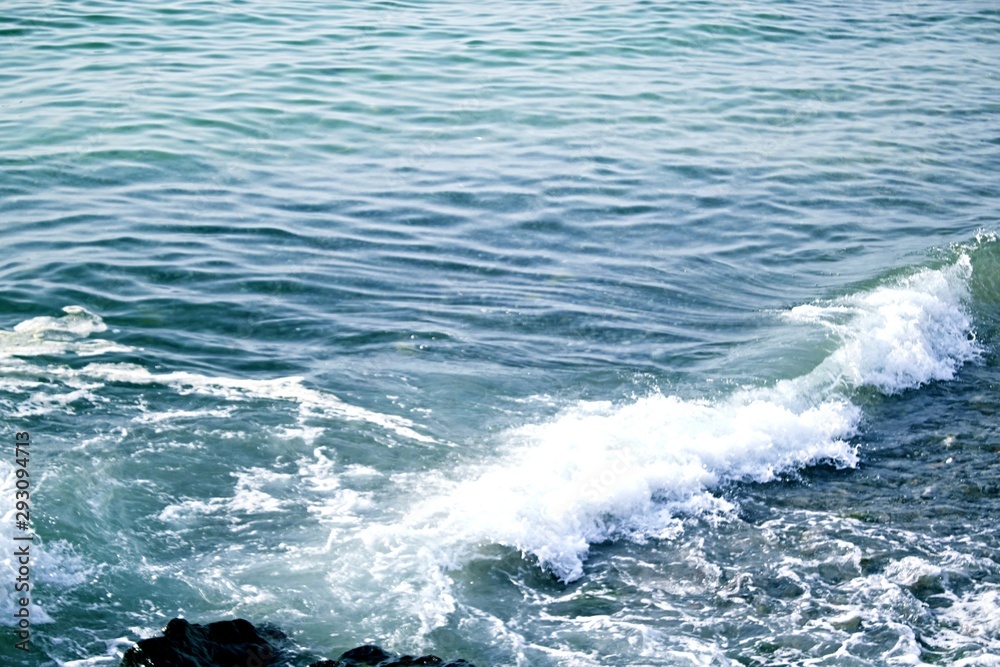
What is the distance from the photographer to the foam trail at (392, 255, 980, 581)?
7016 mm

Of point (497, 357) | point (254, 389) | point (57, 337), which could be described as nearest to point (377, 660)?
point (254, 389)

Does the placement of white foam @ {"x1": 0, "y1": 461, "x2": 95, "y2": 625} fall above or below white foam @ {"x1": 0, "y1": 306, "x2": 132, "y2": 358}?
below

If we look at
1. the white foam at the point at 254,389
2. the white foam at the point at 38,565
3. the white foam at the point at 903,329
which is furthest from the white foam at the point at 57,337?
the white foam at the point at 903,329

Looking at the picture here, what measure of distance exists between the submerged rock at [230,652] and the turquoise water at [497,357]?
0.32m

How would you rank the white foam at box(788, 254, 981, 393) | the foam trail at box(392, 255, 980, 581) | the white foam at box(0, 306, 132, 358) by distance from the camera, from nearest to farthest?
the foam trail at box(392, 255, 980, 581) → the white foam at box(0, 306, 132, 358) → the white foam at box(788, 254, 981, 393)

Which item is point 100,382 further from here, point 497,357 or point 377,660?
point 377,660

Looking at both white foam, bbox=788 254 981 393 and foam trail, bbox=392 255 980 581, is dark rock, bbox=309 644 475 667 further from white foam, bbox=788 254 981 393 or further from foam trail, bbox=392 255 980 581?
white foam, bbox=788 254 981 393

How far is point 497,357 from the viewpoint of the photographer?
945 cm

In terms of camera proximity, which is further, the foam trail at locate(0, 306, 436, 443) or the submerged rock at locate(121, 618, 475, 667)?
the foam trail at locate(0, 306, 436, 443)

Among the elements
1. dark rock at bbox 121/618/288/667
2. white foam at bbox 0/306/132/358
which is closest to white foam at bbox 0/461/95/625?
dark rock at bbox 121/618/288/667

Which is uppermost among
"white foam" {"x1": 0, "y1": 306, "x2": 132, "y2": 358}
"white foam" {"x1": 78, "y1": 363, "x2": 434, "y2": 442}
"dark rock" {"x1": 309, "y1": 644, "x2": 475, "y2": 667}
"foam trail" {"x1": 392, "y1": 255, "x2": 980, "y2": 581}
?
"white foam" {"x1": 0, "y1": 306, "x2": 132, "y2": 358}

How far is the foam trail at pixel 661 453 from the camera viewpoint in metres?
7.02

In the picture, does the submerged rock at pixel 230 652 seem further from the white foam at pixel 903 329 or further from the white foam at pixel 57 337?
the white foam at pixel 903 329

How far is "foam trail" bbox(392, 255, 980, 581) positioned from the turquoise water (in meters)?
0.03
